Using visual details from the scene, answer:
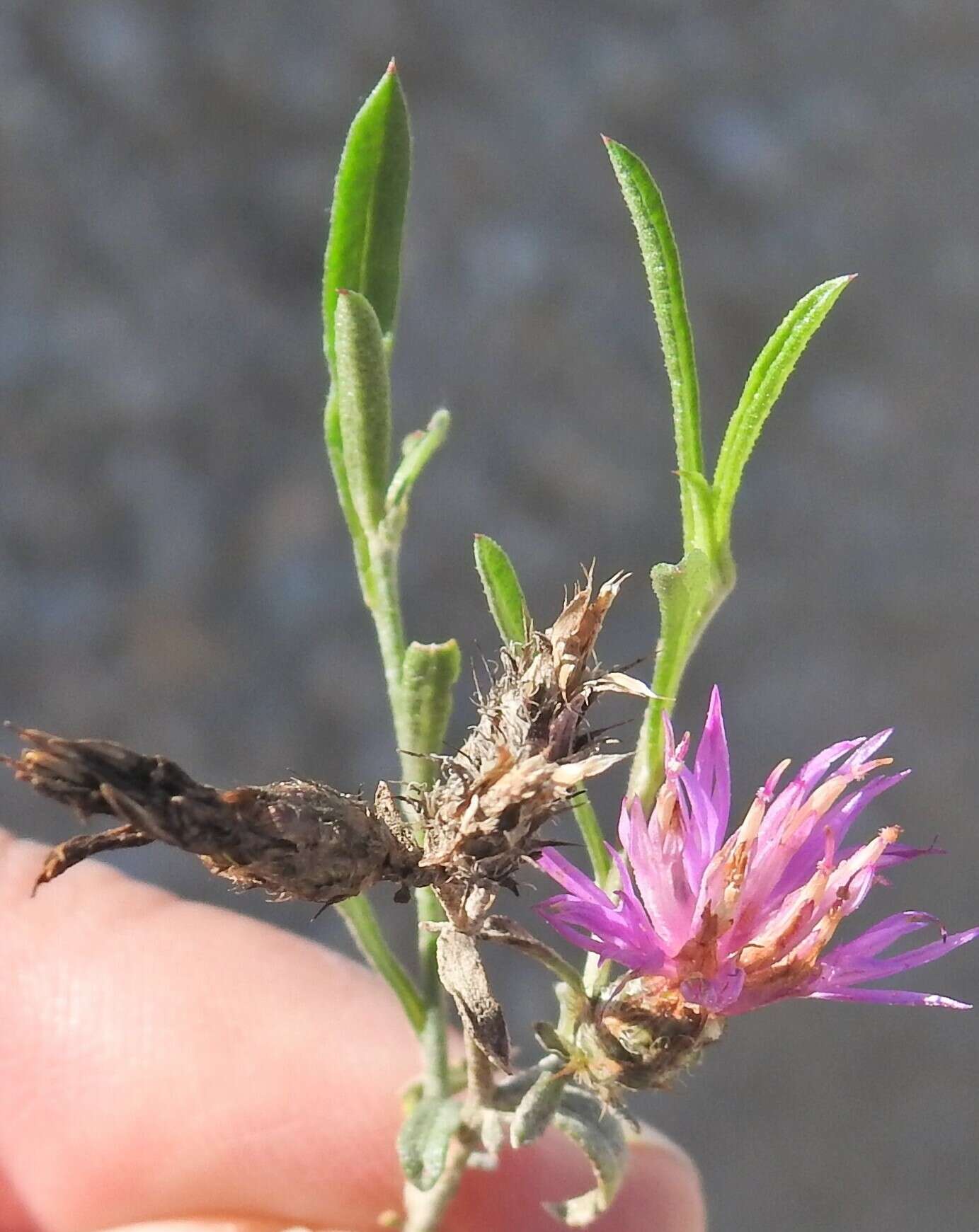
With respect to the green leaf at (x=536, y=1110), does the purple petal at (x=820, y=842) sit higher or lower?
higher

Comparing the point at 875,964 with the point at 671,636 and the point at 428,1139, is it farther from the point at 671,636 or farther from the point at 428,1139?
the point at 428,1139

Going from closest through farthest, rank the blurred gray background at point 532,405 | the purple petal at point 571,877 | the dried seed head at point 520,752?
the dried seed head at point 520,752 → the purple petal at point 571,877 → the blurred gray background at point 532,405

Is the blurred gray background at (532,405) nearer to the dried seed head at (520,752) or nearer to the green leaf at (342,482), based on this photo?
the green leaf at (342,482)

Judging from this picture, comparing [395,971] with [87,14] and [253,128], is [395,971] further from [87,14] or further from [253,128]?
[87,14]

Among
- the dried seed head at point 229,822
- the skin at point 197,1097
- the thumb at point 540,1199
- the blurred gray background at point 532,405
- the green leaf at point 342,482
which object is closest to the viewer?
the dried seed head at point 229,822

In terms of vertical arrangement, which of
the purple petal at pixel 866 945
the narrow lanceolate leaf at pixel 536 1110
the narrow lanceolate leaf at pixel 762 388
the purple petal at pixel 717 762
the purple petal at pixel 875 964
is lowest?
the narrow lanceolate leaf at pixel 536 1110

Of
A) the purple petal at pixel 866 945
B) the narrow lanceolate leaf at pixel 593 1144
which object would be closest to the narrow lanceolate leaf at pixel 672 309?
the purple petal at pixel 866 945

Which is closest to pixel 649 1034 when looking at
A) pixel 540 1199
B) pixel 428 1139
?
pixel 428 1139

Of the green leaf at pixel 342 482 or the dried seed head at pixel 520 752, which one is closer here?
the dried seed head at pixel 520 752
